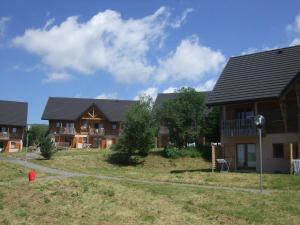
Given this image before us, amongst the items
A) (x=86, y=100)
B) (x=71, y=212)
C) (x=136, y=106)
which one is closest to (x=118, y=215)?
(x=71, y=212)

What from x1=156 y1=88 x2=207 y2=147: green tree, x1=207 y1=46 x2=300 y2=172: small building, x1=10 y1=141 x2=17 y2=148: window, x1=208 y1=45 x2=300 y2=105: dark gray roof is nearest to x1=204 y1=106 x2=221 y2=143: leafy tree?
x1=156 y1=88 x2=207 y2=147: green tree

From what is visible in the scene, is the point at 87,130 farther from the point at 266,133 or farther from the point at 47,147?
the point at 266,133

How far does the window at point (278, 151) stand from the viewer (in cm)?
3284

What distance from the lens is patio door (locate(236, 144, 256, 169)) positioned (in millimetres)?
34656

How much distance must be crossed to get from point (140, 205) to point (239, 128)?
18.6 m

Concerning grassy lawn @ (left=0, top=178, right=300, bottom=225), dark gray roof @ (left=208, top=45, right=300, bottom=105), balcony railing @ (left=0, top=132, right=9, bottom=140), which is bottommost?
grassy lawn @ (left=0, top=178, right=300, bottom=225)

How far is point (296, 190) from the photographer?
20875 mm

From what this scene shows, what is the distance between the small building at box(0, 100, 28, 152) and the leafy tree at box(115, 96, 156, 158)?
34.8m

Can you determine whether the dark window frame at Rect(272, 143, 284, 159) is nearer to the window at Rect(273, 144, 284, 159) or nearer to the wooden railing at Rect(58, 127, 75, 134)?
the window at Rect(273, 144, 284, 159)

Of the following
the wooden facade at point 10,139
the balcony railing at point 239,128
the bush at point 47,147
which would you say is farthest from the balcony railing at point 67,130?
the balcony railing at point 239,128

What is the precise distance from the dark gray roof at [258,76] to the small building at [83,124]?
40144 mm

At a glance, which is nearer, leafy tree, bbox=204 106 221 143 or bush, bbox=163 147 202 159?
bush, bbox=163 147 202 159

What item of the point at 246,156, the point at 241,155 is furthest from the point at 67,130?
the point at 246,156

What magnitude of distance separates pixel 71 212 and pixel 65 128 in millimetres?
60420
